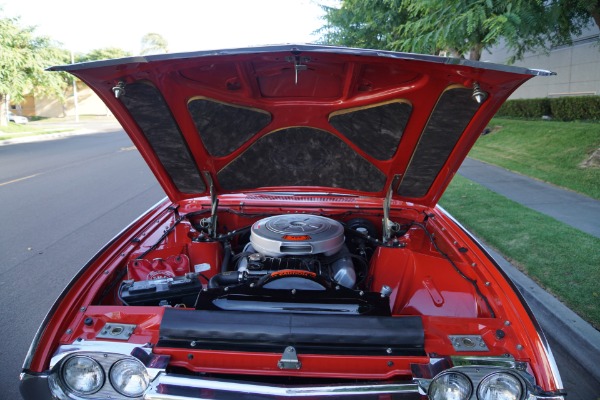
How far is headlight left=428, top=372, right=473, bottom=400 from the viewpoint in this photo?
67.5 inches

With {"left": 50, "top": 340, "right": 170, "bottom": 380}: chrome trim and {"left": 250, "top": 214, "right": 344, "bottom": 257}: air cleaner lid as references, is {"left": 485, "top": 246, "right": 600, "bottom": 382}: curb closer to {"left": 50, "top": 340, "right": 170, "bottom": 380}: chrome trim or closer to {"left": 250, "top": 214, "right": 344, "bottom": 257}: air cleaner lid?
{"left": 250, "top": 214, "right": 344, "bottom": 257}: air cleaner lid

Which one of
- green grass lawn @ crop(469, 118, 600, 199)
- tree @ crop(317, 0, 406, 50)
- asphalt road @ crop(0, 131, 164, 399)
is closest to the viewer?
asphalt road @ crop(0, 131, 164, 399)

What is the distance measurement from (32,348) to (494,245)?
494 cm

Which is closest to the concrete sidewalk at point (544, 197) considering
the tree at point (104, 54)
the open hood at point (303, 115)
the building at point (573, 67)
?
Result: the open hood at point (303, 115)

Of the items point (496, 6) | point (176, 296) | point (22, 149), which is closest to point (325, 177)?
point (176, 296)

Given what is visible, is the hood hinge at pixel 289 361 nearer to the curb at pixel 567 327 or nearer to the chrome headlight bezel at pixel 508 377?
the chrome headlight bezel at pixel 508 377

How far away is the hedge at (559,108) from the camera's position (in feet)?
41.4

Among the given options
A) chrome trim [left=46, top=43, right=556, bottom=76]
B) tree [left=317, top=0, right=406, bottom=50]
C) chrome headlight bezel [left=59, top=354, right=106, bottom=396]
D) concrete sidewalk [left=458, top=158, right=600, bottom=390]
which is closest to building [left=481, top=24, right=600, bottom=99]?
tree [left=317, top=0, right=406, bottom=50]

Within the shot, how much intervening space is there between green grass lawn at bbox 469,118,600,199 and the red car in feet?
20.7

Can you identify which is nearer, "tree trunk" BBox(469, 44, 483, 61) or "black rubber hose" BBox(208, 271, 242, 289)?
"black rubber hose" BBox(208, 271, 242, 289)

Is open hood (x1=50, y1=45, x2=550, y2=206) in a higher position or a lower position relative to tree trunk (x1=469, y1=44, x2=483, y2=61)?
lower

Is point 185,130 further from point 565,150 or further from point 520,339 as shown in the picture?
point 565,150

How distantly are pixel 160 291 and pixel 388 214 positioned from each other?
63.3 inches

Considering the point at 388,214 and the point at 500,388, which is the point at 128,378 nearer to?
the point at 500,388
